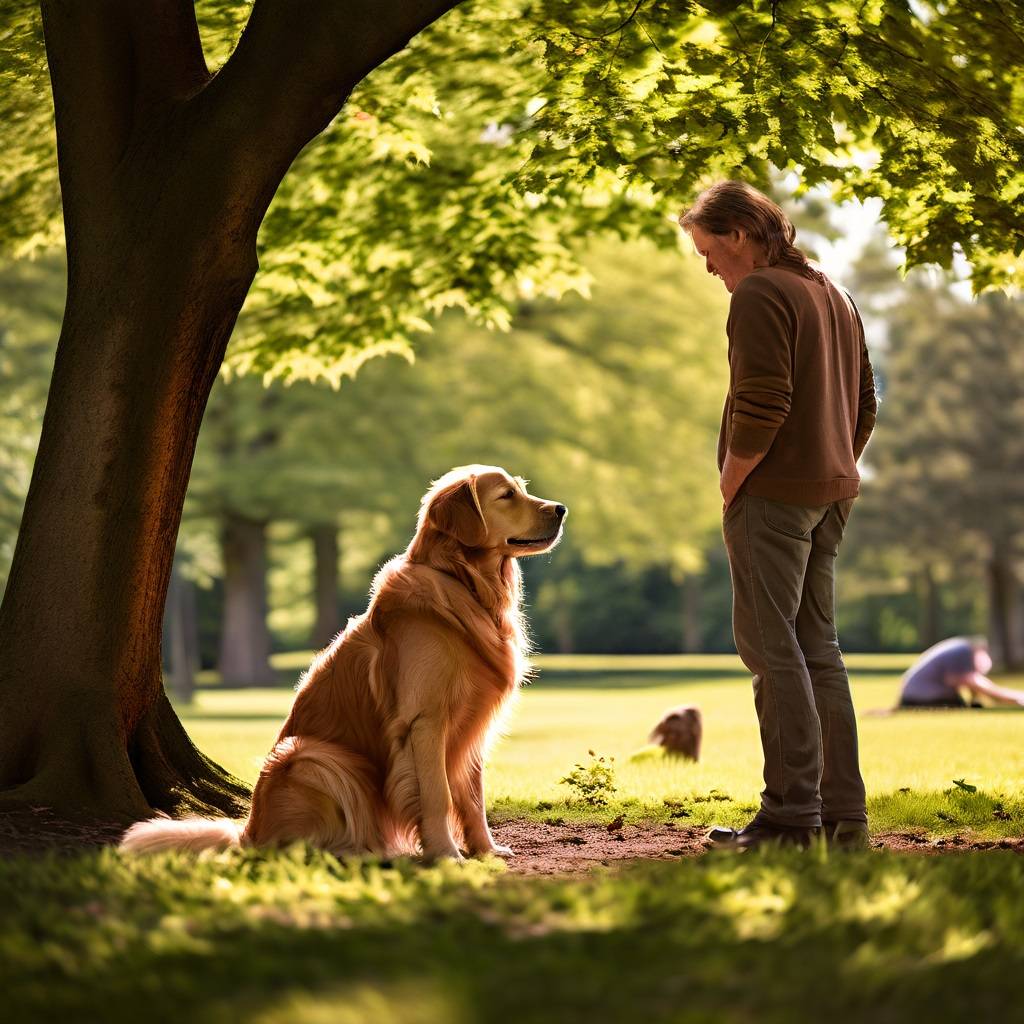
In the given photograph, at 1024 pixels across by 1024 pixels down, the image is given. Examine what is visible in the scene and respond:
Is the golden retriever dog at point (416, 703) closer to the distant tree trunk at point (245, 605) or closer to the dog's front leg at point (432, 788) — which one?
the dog's front leg at point (432, 788)

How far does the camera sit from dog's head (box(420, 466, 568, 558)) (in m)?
5.17

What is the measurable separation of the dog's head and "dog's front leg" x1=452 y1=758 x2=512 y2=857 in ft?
2.97

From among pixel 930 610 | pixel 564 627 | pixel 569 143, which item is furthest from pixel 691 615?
pixel 569 143

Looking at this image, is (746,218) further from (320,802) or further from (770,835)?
(320,802)

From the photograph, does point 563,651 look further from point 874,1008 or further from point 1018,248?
point 874,1008

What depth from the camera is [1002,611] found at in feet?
99.6

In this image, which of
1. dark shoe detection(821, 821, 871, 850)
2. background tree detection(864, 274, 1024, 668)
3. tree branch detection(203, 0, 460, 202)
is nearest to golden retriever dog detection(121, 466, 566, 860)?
dark shoe detection(821, 821, 871, 850)

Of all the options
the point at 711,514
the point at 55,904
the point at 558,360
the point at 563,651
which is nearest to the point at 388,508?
the point at 558,360

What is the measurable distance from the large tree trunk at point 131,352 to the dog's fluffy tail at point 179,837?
0.67 metres

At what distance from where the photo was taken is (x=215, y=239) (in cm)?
563

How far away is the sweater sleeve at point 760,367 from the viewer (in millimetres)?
4621

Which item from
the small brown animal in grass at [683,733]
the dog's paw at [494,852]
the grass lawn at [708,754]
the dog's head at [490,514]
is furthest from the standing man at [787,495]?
the small brown animal in grass at [683,733]

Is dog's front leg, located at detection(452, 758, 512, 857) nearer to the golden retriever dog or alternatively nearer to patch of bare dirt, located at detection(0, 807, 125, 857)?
the golden retriever dog

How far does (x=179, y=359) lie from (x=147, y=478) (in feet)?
1.80
